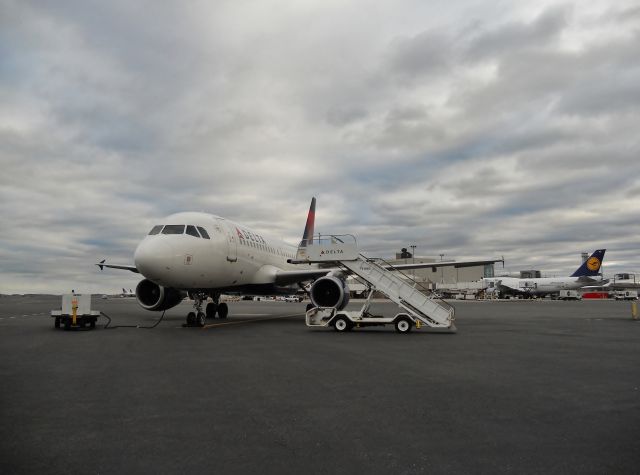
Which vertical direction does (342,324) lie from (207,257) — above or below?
below

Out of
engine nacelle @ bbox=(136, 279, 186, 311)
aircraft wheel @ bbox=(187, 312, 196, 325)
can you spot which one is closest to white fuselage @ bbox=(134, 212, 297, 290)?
aircraft wheel @ bbox=(187, 312, 196, 325)

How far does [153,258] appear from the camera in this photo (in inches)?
582

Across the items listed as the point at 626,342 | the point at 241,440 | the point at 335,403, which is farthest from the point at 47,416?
the point at 626,342

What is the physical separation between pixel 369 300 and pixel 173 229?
7400mm

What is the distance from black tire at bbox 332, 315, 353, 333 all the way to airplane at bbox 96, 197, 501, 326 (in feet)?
2.75

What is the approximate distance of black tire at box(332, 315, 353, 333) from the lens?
1647cm

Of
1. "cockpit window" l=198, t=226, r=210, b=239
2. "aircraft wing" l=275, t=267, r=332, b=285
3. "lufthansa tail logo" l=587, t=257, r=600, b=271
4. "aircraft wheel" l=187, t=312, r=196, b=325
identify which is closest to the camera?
"cockpit window" l=198, t=226, r=210, b=239

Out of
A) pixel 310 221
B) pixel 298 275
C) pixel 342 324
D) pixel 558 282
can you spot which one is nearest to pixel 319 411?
pixel 342 324

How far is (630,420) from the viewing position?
4926mm

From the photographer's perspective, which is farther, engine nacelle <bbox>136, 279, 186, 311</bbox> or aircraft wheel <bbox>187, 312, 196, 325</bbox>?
engine nacelle <bbox>136, 279, 186, 311</bbox>

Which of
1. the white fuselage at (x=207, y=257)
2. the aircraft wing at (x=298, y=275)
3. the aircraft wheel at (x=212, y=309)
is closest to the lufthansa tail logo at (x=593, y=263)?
the aircraft wing at (x=298, y=275)

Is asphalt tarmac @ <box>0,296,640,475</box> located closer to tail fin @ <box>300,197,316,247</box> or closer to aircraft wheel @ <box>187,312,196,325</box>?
aircraft wheel @ <box>187,312,196,325</box>

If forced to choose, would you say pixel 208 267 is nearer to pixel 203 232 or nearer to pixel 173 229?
pixel 203 232

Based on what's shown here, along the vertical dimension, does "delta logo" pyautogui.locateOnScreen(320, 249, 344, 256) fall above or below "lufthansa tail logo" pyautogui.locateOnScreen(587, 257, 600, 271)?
below
